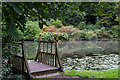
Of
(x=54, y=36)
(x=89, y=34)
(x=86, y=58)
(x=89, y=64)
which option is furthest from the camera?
(x=89, y=34)

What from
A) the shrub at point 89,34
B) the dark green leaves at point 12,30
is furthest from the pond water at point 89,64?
the shrub at point 89,34

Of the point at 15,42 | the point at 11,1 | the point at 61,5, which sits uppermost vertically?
the point at 61,5

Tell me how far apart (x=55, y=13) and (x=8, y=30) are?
82cm

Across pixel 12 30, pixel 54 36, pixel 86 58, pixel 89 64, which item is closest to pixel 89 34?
pixel 86 58

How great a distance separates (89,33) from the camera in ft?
44.1

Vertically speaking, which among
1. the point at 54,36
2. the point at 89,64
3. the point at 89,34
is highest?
the point at 89,34

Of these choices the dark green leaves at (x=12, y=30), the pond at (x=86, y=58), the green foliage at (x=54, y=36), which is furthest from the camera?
the pond at (x=86, y=58)

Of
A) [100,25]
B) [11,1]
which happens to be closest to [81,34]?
[100,25]

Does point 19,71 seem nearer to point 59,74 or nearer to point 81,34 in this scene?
point 59,74

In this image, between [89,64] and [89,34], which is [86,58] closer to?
[89,64]

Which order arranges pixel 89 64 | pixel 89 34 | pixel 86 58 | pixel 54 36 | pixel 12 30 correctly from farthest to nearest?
pixel 89 34
pixel 86 58
pixel 89 64
pixel 54 36
pixel 12 30

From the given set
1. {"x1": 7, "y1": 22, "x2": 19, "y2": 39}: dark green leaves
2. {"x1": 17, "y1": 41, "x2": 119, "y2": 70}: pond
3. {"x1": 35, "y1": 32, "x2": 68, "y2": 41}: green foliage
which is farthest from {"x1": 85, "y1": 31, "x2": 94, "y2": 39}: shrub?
{"x1": 7, "y1": 22, "x2": 19, "y2": 39}: dark green leaves

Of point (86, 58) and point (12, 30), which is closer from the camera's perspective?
point (12, 30)

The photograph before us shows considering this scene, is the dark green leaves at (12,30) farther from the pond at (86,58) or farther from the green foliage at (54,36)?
the pond at (86,58)
